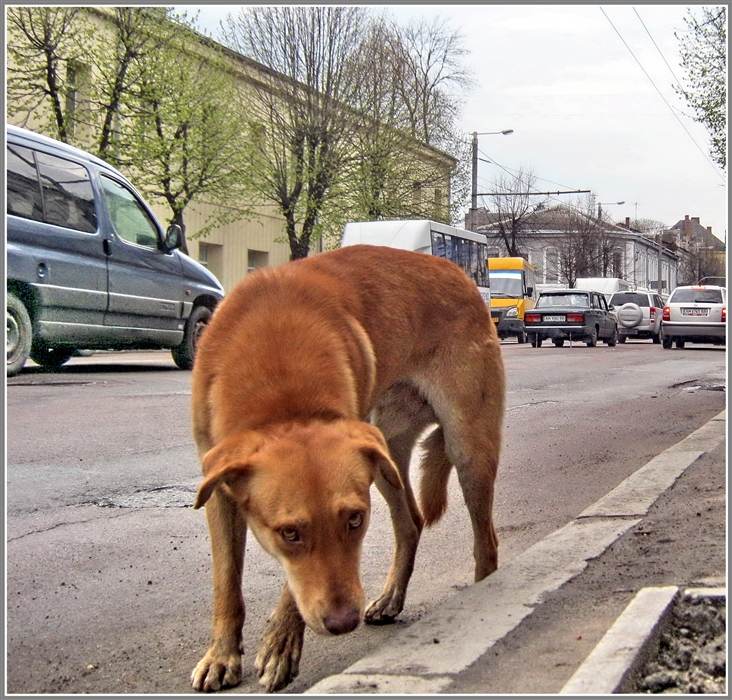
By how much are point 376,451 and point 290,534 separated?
346 mm

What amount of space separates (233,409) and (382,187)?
104 ft

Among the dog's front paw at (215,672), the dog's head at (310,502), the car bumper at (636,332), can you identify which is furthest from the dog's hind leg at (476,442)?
the car bumper at (636,332)

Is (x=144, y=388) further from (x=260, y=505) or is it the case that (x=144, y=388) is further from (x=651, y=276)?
(x=651, y=276)

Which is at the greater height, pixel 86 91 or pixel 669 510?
pixel 86 91

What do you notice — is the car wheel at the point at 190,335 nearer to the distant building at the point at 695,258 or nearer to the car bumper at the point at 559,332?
the car bumper at the point at 559,332

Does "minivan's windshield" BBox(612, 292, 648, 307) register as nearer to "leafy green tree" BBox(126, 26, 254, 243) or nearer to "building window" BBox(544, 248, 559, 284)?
"leafy green tree" BBox(126, 26, 254, 243)

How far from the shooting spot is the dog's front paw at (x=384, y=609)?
3.62 metres

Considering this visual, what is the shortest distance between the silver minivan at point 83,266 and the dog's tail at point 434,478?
24.6 feet

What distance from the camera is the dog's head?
8.61 ft

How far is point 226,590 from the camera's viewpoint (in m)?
3.06

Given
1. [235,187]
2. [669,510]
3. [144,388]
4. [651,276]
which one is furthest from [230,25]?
[651,276]

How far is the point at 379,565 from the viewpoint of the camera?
4.37 m

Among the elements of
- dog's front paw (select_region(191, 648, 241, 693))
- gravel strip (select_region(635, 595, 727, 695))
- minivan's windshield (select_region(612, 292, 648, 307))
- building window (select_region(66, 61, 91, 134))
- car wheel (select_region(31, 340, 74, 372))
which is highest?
building window (select_region(66, 61, 91, 134))

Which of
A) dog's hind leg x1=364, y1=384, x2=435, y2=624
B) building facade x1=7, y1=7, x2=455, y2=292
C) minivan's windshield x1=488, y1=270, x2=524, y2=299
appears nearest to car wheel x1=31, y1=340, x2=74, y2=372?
dog's hind leg x1=364, y1=384, x2=435, y2=624
